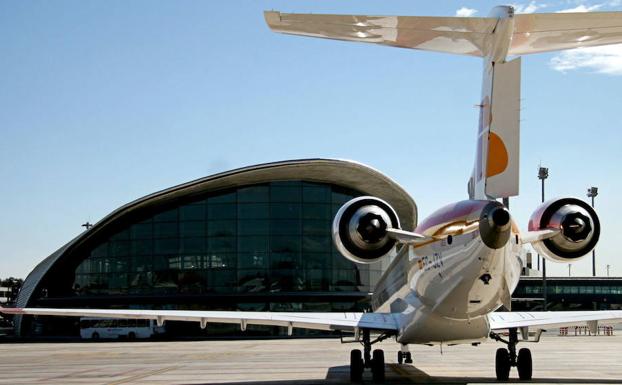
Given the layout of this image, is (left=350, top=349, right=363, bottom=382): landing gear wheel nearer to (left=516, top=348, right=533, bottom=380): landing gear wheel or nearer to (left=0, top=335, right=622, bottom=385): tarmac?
(left=0, top=335, right=622, bottom=385): tarmac

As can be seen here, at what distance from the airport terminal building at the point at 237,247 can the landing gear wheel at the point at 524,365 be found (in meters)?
36.6

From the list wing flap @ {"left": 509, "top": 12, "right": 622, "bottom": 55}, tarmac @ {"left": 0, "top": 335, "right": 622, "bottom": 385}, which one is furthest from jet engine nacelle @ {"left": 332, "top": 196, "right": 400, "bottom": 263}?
wing flap @ {"left": 509, "top": 12, "right": 622, "bottom": 55}

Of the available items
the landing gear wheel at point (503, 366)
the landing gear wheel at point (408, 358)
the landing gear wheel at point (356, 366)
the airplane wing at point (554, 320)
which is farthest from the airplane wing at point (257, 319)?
the landing gear wheel at point (408, 358)

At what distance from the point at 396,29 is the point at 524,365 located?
339 inches

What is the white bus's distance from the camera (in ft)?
183

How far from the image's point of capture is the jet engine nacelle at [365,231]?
52.3ft

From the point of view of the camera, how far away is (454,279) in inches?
590

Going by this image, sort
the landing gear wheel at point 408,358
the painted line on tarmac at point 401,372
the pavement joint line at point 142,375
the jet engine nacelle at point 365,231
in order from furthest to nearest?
the landing gear wheel at point 408,358 < the painted line on tarmac at point 401,372 < the pavement joint line at point 142,375 < the jet engine nacelle at point 365,231

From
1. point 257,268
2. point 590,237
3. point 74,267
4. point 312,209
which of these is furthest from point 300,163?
point 590,237

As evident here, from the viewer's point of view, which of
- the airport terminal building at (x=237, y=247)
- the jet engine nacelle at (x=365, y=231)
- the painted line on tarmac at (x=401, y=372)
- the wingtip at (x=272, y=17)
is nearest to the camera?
the wingtip at (x=272, y=17)

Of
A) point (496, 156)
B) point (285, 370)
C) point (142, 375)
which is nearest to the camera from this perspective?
point (496, 156)

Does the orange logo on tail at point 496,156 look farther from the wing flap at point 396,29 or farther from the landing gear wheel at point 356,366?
the landing gear wheel at point 356,366

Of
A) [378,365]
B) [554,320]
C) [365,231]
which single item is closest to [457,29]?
[365,231]

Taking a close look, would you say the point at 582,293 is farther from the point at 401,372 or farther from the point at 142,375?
the point at 142,375
